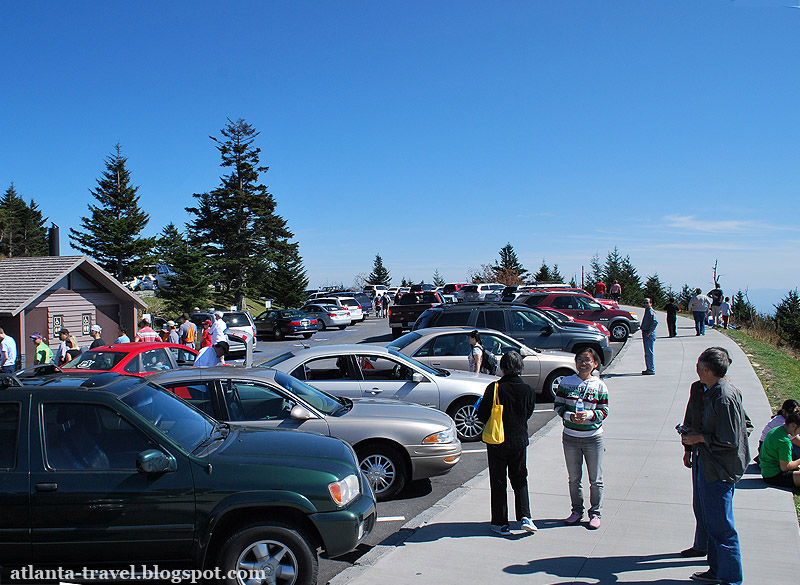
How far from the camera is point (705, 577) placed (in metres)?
4.70

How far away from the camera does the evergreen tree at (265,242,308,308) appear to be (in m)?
58.1

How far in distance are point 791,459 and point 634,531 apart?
2.64 metres

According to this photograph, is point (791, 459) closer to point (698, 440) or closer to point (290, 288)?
point (698, 440)

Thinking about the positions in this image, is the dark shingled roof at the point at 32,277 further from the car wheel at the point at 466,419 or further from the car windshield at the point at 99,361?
the car wheel at the point at 466,419

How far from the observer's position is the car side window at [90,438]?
14.2 feet

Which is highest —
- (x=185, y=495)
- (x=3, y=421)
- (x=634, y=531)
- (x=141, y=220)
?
(x=141, y=220)

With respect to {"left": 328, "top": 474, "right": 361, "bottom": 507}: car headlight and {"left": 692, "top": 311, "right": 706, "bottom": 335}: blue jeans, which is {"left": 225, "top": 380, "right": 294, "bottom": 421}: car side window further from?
{"left": 692, "top": 311, "right": 706, "bottom": 335}: blue jeans

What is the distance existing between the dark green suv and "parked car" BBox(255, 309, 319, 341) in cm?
2766

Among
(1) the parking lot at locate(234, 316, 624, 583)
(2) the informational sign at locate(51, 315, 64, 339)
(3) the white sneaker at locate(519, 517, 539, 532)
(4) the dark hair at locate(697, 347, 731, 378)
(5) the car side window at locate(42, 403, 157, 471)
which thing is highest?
(2) the informational sign at locate(51, 315, 64, 339)

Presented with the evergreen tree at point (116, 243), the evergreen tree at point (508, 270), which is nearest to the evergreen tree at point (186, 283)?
the evergreen tree at point (116, 243)

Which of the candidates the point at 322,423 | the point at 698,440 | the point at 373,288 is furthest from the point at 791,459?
the point at 373,288

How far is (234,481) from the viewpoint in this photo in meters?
4.33

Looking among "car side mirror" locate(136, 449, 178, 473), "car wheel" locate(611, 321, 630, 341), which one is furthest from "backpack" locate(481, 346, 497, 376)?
"car wheel" locate(611, 321, 630, 341)

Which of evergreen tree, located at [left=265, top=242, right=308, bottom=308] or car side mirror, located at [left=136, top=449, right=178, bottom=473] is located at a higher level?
evergreen tree, located at [left=265, top=242, right=308, bottom=308]
